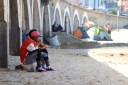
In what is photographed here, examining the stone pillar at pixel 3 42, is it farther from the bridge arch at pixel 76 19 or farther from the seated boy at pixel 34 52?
the bridge arch at pixel 76 19

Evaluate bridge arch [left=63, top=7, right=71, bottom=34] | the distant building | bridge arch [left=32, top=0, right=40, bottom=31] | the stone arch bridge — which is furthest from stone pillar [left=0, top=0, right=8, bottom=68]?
the distant building

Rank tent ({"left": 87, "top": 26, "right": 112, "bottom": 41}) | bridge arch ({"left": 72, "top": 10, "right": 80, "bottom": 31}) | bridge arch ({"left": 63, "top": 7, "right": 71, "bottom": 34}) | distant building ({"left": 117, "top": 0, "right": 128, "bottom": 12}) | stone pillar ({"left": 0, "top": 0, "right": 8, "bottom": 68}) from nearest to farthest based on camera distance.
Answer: stone pillar ({"left": 0, "top": 0, "right": 8, "bottom": 68}), tent ({"left": 87, "top": 26, "right": 112, "bottom": 41}), bridge arch ({"left": 63, "top": 7, "right": 71, "bottom": 34}), bridge arch ({"left": 72, "top": 10, "right": 80, "bottom": 31}), distant building ({"left": 117, "top": 0, "right": 128, "bottom": 12})

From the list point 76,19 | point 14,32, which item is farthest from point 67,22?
point 14,32

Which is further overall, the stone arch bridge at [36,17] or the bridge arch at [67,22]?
the bridge arch at [67,22]

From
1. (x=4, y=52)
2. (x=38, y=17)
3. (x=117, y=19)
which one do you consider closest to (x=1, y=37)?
(x=4, y=52)

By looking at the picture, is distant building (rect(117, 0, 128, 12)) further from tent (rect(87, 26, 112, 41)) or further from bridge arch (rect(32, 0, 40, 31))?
bridge arch (rect(32, 0, 40, 31))

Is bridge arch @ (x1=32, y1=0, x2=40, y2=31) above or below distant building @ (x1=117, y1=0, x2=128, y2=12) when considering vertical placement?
below

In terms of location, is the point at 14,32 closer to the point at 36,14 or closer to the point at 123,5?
the point at 36,14

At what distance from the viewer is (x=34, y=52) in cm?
932

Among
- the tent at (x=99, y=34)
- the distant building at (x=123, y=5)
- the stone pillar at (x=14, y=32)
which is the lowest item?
the tent at (x=99, y=34)

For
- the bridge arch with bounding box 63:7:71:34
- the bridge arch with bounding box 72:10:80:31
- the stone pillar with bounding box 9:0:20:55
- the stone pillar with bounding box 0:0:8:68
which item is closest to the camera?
the stone pillar with bounding box 0:0:8:68

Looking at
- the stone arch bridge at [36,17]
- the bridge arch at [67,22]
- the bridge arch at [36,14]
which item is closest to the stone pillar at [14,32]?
the stone arch bridge at [36,17]

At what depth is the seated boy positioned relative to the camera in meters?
9.37

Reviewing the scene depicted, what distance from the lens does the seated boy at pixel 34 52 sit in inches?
369
